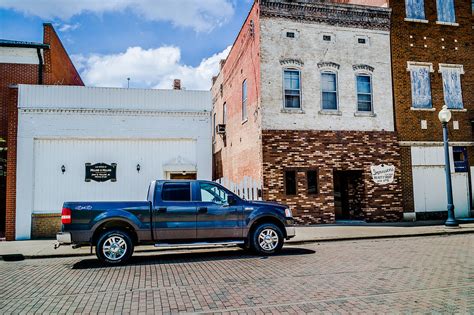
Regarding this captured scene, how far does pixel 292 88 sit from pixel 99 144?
8.22m

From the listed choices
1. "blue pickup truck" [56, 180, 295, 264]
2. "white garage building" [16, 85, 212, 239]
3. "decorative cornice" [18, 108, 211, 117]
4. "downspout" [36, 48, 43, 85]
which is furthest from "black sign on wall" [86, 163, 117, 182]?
"downspout" [36, 48, 43, 85]

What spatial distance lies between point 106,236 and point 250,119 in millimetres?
10226

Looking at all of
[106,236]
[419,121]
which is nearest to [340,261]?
[106,236]

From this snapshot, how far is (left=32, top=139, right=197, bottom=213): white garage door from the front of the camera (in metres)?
14.2

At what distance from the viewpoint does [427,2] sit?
1872 centimetres

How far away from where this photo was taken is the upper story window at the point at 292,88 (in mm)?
16859

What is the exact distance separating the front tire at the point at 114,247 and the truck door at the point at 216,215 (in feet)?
5.53

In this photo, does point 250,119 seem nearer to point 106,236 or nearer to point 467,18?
point 106,236

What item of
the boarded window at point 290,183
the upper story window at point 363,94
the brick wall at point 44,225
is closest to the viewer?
the brick wall at point 44,225

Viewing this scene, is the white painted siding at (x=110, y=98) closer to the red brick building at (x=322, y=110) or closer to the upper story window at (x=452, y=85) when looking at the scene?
the red brick building at (x=322, y=110)

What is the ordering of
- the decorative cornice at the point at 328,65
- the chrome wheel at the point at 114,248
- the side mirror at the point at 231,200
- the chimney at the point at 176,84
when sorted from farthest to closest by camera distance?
the chimney at the point at 176,84
the decorative cornice at the point at 328,65
the side mirror at the point at 231,200
the chrome wheel at the point at 114,248

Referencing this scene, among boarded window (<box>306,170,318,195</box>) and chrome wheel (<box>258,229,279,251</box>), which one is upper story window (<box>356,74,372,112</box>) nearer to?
boarded window (<box>306,170,318,195</box>)

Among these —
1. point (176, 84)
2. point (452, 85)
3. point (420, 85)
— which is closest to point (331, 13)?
point (420, 85)

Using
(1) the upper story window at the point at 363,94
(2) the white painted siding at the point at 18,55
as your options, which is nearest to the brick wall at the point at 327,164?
(1) the upper story window at the point at 363,94
